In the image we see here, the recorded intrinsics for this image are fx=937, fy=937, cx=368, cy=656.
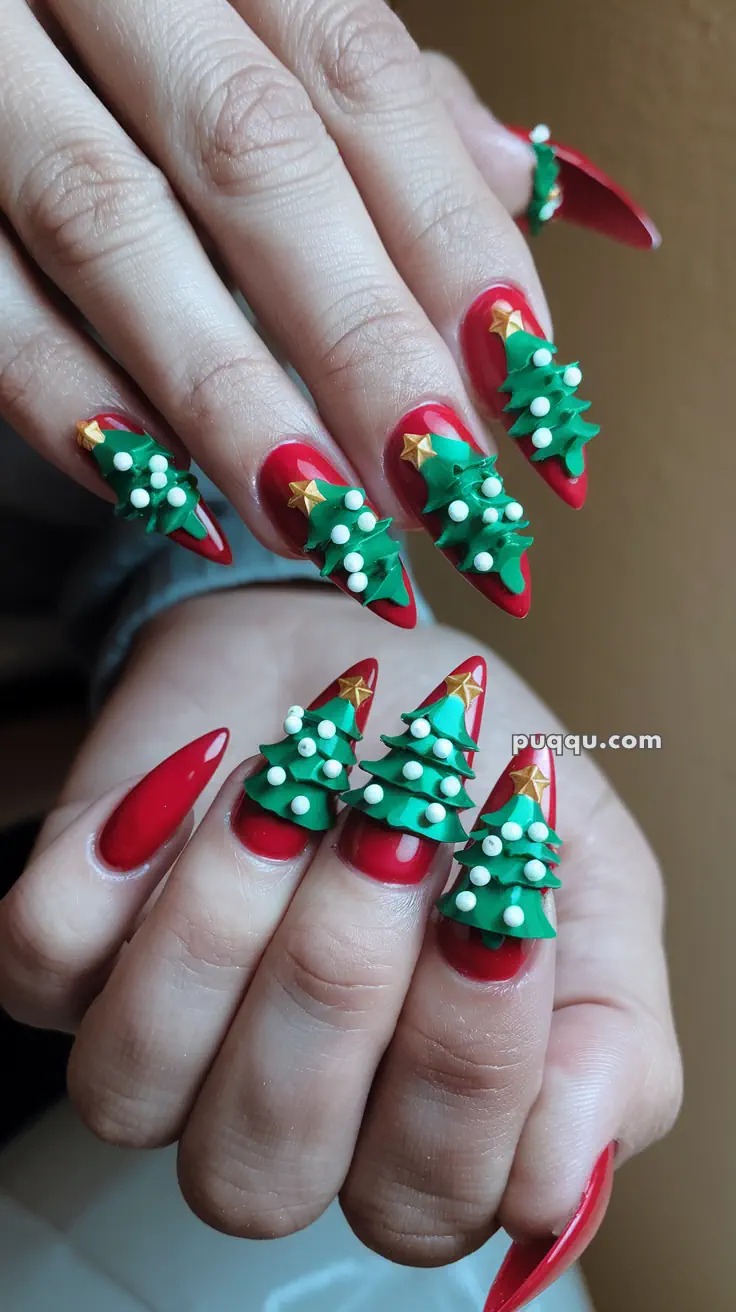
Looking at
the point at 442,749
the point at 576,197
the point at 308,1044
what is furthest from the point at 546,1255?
the point at 576,197

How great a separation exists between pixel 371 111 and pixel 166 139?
4.4 inches

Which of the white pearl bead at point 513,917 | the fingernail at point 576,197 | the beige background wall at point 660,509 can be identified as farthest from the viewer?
the beige background wall at point 660,509

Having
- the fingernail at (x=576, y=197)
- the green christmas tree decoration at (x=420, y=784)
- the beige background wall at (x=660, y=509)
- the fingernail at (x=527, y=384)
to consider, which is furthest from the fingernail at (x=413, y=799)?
the beige background wall at (x=660, y=509)

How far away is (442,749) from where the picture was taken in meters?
0.47

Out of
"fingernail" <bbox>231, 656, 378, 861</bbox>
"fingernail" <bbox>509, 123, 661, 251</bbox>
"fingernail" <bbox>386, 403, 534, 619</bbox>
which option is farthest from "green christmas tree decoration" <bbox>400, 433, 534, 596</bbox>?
"fingernail" <bbox>509, 123, 661, 251</bbox>

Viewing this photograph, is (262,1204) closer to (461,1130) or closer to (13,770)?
(461,1130)

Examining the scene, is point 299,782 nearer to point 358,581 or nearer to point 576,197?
point 358,581

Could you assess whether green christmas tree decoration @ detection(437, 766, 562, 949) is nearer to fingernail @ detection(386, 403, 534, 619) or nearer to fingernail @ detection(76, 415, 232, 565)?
fingernail @ detection(386, 403, 534, 619)

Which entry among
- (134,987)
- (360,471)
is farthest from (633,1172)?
(360,471)

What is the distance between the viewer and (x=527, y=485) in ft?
3.29

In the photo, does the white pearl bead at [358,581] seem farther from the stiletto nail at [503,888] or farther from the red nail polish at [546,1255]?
the red nail polish at [546,1255]

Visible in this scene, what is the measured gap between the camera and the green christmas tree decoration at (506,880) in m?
0.45

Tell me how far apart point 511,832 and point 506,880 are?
Answer: 2 centimetres

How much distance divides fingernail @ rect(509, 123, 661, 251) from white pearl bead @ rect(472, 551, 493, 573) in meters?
0.30
